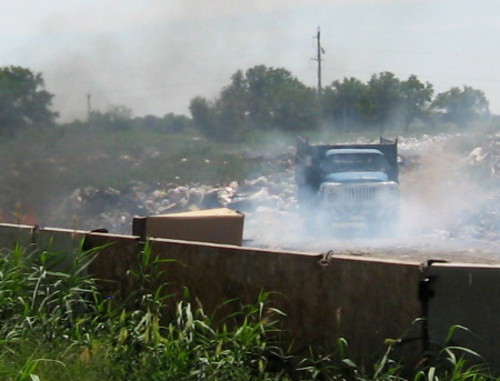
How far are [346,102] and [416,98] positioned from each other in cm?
404

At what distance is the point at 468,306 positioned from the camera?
6.55 metres

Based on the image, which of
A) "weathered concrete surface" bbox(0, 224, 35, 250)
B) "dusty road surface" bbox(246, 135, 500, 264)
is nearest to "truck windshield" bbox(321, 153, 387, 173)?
"dusty road surface" bbox(246, 135, 500, 264)

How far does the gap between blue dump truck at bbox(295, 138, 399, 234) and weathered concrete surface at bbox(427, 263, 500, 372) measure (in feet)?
62.2

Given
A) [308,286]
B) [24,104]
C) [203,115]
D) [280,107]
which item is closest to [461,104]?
[280,107]

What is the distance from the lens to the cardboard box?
36.6 feet

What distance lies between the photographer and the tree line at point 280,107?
1262 inches

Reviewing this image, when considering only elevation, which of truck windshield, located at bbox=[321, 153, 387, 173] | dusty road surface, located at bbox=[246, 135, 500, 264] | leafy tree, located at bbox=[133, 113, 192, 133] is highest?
leafy tree, located at bbox=[133, 113, 192, 133]

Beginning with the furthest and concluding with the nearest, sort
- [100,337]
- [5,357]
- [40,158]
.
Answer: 1. [40,158]
2. [100,337]
3. [5,357]

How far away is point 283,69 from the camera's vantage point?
5166 centimetres

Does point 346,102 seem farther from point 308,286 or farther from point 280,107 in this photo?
point 308,286

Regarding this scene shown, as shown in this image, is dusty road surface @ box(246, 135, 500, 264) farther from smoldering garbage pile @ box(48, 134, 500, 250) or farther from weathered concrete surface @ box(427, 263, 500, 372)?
weathered concrete surface @ box(427, 263, 500, 372)

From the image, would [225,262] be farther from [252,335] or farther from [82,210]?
[82,210]

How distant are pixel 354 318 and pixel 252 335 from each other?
770mm

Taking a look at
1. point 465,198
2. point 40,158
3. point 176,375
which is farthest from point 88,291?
point 465,198
